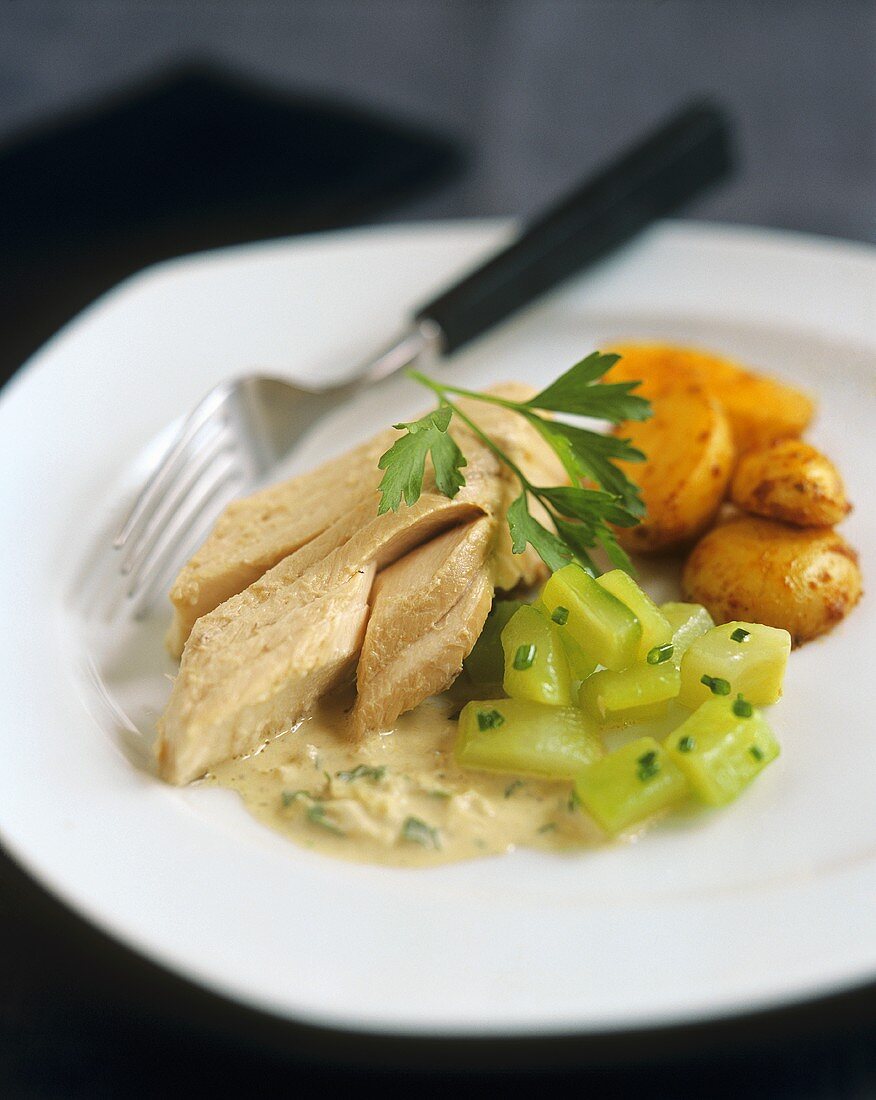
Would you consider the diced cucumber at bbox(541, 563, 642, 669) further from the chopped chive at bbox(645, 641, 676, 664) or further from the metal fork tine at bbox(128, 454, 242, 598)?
the metal fork tine at bbox(128, 454, 242, 598)

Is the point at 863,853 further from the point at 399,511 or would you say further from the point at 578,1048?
the point at 399,511

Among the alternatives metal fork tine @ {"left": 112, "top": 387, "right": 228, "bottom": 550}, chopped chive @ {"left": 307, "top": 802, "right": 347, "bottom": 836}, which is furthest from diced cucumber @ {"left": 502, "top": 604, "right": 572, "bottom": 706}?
metal fork tine @ {"left": 112, "top": 387, "right": 228, "bottom": 550}

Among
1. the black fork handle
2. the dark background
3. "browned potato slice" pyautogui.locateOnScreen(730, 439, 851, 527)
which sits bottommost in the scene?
"browned potato slice" pyautogui.locateOnScreen(730, 439, 851, 527)

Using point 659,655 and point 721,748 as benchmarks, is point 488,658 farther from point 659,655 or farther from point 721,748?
point 721,748

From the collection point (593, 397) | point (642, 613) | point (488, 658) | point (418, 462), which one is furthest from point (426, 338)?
point (642, 613)

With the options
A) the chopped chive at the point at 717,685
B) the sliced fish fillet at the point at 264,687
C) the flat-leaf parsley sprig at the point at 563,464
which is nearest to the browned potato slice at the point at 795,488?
the flat-leaf parsley sprig at the point at 563,464

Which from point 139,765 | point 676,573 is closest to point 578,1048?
point 139,765

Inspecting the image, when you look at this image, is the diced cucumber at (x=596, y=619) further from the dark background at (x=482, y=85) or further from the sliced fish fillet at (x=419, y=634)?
the dark background at (x=482, y=85)
